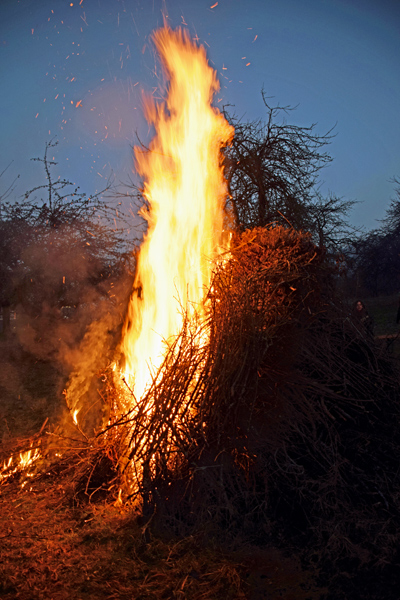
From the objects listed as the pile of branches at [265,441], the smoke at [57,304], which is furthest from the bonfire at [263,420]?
the smoke at [57,304]

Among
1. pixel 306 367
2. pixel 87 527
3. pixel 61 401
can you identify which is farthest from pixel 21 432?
pixel 306 367

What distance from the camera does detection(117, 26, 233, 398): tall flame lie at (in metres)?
4.56

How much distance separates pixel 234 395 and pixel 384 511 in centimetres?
144

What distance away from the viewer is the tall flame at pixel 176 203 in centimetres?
456

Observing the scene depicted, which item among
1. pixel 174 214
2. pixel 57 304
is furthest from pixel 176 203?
pixel 57 304

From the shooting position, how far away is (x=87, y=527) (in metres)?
3.25

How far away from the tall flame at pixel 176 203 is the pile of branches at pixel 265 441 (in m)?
0.96

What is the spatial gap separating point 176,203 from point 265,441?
298 centimetres

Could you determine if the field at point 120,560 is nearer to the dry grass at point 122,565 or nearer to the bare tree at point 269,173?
the dry grass at point 122,565

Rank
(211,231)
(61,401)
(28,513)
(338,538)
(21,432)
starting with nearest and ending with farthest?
1. (338,538)
2. (28,513)
3. (211,231)
4. (21,432)
5. (61,401)

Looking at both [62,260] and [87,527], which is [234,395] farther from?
[62,260]

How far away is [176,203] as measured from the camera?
15.9ft

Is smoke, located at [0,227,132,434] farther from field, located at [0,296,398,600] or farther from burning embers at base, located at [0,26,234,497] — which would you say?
field, located at [0,296,398,600]

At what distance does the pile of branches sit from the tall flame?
962 mm
